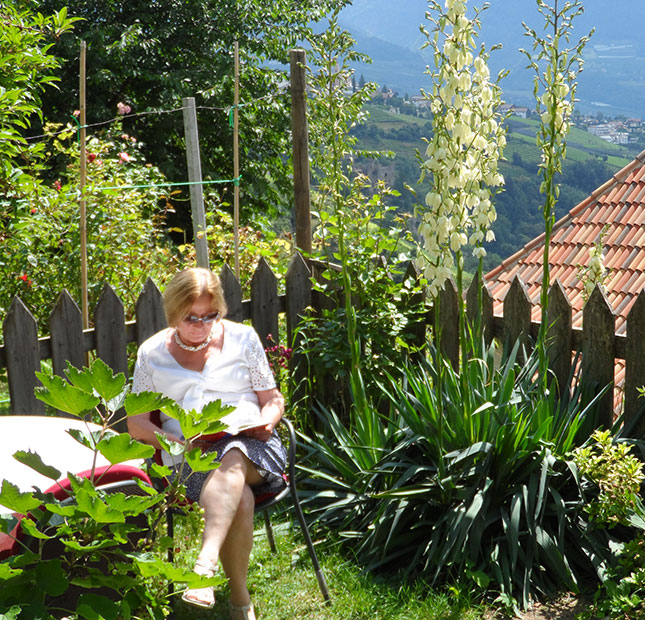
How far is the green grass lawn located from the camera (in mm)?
2939

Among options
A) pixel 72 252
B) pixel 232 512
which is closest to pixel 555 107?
pixel 232 512

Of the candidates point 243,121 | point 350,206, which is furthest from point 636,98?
point 350,206

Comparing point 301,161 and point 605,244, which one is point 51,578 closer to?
point 301,161

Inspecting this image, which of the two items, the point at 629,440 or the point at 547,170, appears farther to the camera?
the point at 629,440

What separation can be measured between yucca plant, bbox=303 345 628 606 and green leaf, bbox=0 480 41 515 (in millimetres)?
2083

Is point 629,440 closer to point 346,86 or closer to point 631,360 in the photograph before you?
point 631,360

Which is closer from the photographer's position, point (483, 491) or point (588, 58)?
point (483, 491)

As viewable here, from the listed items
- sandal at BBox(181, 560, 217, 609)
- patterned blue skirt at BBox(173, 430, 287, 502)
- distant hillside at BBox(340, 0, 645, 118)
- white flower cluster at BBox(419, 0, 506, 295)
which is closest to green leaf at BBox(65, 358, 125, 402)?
sandal at BBox(181, 560, 217, 609)

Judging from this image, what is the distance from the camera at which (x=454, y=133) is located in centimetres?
291

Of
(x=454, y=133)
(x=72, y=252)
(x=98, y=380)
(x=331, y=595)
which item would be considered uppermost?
(x=454, y=133)

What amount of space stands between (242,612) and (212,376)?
88 cm

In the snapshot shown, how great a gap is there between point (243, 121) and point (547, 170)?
1442 cm

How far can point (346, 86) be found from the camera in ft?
11.2

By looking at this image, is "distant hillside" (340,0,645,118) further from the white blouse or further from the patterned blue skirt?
the patterned blue skirt
